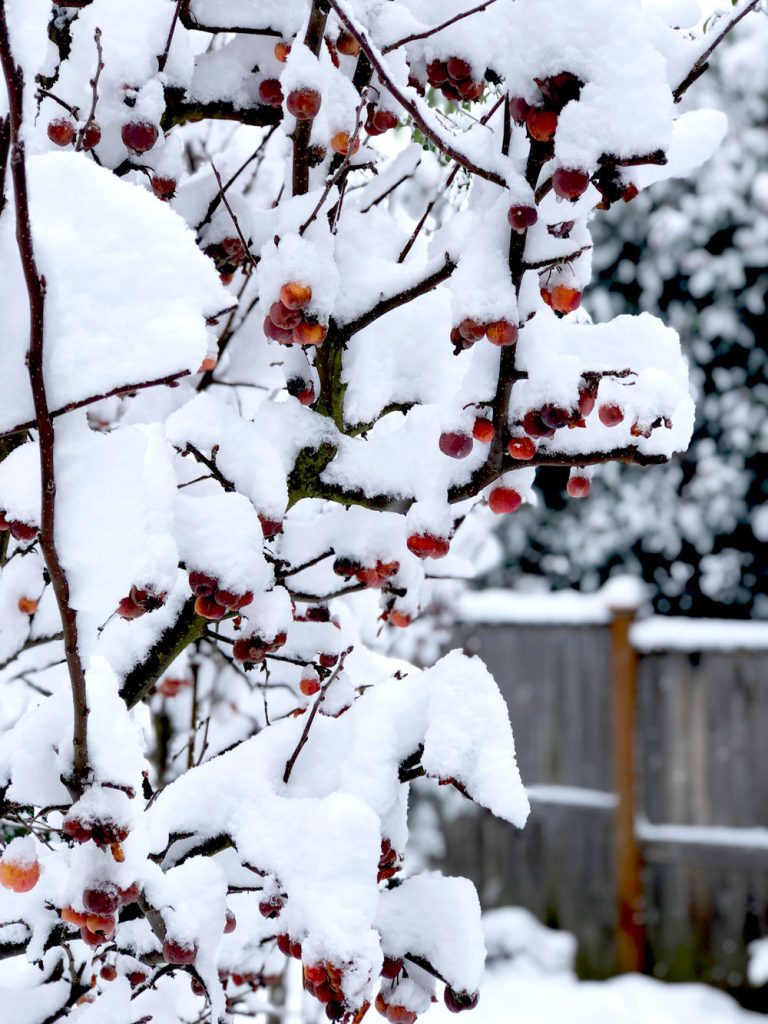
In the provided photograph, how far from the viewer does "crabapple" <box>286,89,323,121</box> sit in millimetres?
1366

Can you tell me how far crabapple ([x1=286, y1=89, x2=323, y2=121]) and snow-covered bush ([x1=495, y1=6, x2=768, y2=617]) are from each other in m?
7.27

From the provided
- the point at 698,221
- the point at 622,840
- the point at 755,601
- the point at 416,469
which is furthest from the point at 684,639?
the point at 416,469

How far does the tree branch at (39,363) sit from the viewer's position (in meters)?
0.80

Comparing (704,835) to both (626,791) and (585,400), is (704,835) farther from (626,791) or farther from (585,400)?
(585,400)

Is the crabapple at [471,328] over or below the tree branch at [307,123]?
below

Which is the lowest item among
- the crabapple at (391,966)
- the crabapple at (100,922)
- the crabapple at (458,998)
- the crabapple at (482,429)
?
the crabapple at (458,998)

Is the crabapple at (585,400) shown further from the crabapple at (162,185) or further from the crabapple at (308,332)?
the crabapple at (162,185)

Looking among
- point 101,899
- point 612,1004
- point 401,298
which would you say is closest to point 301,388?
point 401,298

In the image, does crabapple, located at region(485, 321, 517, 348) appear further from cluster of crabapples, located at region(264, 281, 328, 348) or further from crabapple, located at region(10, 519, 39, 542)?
crabapple, located at region(10, 519, 39, 542)

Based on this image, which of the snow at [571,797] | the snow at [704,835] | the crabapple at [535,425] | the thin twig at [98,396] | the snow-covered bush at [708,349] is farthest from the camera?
the snow-covered bush at [708,349]

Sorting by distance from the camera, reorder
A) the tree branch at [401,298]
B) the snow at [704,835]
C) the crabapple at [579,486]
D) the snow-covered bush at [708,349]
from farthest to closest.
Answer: the snow-covered bush at [708,349]
the snow at [704,835]
the crabapple at [579,486]
the tree branch at [401,298]

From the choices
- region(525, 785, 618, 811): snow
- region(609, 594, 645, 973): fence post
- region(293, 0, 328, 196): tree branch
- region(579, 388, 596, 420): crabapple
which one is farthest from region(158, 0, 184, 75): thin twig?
region(525, 785, 618, 811): snow

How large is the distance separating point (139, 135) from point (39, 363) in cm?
89

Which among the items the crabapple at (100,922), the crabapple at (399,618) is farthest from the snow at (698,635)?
the crabapple at (100,922)
